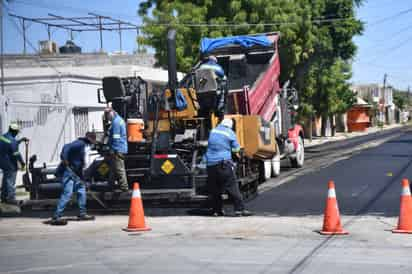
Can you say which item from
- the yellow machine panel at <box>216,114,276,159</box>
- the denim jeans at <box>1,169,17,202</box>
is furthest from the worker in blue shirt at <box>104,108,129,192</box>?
the denim jeans at <box>1,169,17,202</box>

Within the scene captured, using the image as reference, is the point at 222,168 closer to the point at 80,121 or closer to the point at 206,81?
the point at 206,81

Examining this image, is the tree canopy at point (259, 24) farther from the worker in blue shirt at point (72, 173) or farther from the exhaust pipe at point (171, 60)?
the worker in blue shirt at point (72, 173)

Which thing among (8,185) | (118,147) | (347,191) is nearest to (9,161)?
(8,185)

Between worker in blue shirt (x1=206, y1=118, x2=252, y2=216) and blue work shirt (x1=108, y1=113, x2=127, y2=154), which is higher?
blue work shirt (x1=108, y1=113, x2=127, y2=154)

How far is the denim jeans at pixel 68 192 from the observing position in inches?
473

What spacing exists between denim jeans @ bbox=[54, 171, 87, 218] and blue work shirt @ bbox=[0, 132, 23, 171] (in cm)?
302

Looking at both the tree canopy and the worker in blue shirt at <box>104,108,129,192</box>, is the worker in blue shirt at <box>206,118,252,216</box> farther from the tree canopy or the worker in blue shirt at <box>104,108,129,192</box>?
the tree canopy

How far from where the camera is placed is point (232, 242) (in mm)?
9820

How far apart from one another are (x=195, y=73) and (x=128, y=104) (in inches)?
61.0

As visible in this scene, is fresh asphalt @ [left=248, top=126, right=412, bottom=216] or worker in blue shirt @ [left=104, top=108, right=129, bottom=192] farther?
fresh asphalt @ [left=248, top=126, right=412, bottom=216]

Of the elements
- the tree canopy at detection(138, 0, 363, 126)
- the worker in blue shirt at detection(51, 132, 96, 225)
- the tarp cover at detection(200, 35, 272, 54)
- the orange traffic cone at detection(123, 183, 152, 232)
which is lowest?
the orange traffic cone at detection(123, 183, 152, 232)

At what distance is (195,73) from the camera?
1425cm

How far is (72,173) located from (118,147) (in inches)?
44.4

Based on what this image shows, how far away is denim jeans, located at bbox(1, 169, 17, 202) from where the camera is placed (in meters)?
14.7
